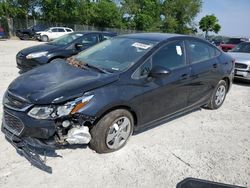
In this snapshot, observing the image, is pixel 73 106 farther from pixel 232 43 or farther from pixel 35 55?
pixel 232 43

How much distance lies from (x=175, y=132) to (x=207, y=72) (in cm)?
142

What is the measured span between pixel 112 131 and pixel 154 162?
726 mm

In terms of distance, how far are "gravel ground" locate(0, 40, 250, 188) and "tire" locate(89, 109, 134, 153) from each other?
133mm

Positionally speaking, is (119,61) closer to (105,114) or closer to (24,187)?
(105,114)

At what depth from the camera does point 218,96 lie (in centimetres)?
598

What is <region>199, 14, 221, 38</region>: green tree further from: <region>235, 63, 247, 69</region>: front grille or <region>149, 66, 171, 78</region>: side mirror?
<region>149, 66, 171, 78</region>: side mirror

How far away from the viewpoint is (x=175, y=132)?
4719 millimetres

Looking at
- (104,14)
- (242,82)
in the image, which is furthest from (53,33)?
(242,82)

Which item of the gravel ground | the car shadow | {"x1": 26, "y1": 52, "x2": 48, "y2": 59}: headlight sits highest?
{"x1": 26, "y1": 52, "x2": 48, "y2": 59}: headlight

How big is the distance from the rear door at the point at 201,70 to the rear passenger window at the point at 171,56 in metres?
0.23

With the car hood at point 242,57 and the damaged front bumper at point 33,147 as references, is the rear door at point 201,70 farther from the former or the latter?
the car hood at point 242,57

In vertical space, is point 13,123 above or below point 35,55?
below

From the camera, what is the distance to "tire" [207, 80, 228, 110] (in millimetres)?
5811

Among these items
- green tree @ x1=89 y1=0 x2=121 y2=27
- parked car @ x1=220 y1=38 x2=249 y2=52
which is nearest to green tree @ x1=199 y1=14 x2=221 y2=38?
green tree @ x1=89 y1=0 x2=121 y2=27
